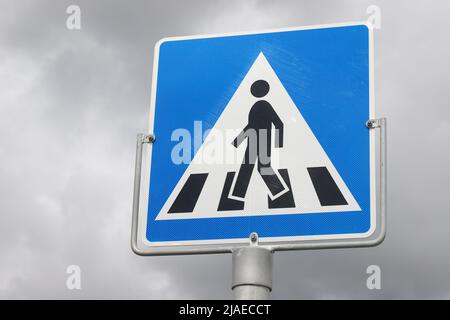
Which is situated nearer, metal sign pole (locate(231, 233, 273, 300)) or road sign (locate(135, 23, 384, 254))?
metal sign pole (locate(231, 233, 273, 300))

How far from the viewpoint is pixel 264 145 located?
8.73ft

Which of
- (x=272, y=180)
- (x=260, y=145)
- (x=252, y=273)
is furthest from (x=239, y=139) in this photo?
(x=252, y=273)

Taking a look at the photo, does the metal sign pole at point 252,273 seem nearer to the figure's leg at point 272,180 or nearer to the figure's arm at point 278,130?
the figure's leg at point 272,180

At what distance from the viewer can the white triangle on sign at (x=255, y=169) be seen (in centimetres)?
259

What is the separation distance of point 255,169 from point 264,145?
0.10 metres

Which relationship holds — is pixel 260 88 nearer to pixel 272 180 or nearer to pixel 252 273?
pixel 272 180

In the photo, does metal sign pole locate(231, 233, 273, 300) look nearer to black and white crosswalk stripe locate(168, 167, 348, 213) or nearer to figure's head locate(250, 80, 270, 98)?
black and white crosswalk stripe locate(168, 167, 348, 213)

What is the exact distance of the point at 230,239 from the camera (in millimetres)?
2572


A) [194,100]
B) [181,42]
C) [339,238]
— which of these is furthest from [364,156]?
[181,42]

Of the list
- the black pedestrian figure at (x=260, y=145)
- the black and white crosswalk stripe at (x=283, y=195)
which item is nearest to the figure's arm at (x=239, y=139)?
the black pedestrian figure at (x=260, y=145)

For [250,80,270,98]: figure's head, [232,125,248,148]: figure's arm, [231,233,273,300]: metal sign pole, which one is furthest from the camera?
[250,80,270,98]: figure's head

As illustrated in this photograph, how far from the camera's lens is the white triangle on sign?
259 centimetres

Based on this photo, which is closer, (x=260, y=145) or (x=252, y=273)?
(x=252, y=273)

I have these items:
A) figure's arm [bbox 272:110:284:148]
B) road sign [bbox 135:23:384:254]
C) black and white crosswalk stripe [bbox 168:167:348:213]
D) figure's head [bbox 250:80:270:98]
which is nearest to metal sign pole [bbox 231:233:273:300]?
road sign [bbox 135:23:384:254]
